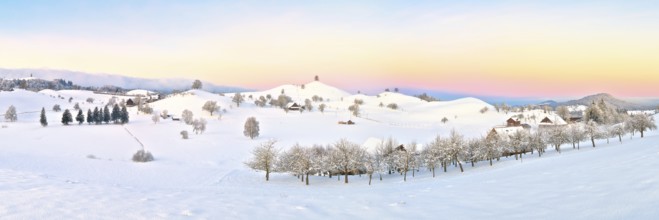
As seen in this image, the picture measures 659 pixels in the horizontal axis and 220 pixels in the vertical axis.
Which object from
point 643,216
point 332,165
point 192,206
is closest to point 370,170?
point 332,165

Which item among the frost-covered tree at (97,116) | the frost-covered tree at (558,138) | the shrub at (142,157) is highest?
the frost-covered tree at (97,116)

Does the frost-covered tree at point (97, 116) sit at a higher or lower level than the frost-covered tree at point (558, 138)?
higher

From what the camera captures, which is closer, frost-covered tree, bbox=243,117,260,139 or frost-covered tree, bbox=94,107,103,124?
frost-covered tree, bbox=243,117,260,139

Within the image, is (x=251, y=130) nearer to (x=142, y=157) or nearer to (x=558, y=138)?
(x=142, y=157)

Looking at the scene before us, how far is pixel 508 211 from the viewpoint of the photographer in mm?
17125

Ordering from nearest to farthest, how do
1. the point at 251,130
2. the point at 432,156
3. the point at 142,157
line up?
the point at 432,156 < the point at 142,157 < the point at 251,130

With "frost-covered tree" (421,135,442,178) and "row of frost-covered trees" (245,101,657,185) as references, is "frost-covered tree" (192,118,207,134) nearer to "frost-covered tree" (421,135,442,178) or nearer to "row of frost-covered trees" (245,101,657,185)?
"row of frost-covered trees" (245,101,657,185)

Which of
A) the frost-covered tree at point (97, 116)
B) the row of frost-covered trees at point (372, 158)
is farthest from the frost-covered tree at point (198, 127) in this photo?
the row of frost-covered trees at point (372, 158)

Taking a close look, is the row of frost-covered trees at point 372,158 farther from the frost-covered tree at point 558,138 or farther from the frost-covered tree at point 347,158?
the frost-covered tree at point 558,138

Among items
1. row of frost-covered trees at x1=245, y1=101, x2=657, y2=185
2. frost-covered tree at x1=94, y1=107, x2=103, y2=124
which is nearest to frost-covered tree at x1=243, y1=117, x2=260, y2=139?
row of frost-covered trees at x1=245, y1=101, x2=657, y2=185

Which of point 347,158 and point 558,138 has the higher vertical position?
point 558,138

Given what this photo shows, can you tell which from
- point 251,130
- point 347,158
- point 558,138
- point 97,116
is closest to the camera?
point 347,158

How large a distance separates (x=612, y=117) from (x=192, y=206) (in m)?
153

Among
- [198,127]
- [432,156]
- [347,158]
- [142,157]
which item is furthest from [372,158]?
[198,127]
